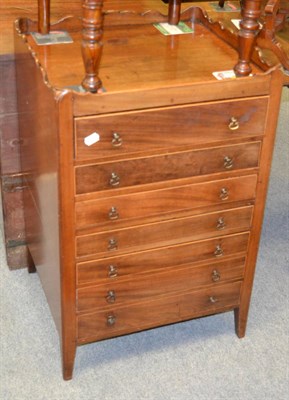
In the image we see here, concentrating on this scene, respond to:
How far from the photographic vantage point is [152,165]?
1.91 meters

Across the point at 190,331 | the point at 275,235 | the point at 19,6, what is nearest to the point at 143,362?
the point at 190,331

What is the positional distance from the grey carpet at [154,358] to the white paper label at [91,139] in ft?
2.90

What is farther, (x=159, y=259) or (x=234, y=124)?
(x=159, y=259)

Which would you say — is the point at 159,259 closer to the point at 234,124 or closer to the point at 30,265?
the point at 234,124

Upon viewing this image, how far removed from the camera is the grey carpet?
2209mm

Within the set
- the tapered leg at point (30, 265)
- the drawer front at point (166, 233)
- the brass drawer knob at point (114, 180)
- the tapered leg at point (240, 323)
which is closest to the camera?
the brass drawer knob at point (114, 180)

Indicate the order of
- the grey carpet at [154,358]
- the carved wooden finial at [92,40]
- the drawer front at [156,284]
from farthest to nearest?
the grey carpet at [154,358] → the drawer front at [156,284] → the carved wooden finial at [92,40]

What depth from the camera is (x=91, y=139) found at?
1.78 metres

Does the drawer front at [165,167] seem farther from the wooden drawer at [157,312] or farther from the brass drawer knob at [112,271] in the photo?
the wooden drawer at [157,312]

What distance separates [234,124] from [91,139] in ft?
1.42

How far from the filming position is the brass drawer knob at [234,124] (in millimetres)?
1920

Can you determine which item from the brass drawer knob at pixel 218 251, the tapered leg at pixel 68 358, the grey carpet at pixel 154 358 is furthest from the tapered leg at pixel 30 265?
the brass drawer knob at pixel 218 251

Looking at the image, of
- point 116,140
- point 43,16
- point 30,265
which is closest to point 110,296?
point 116,140

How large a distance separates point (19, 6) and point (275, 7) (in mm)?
1034
